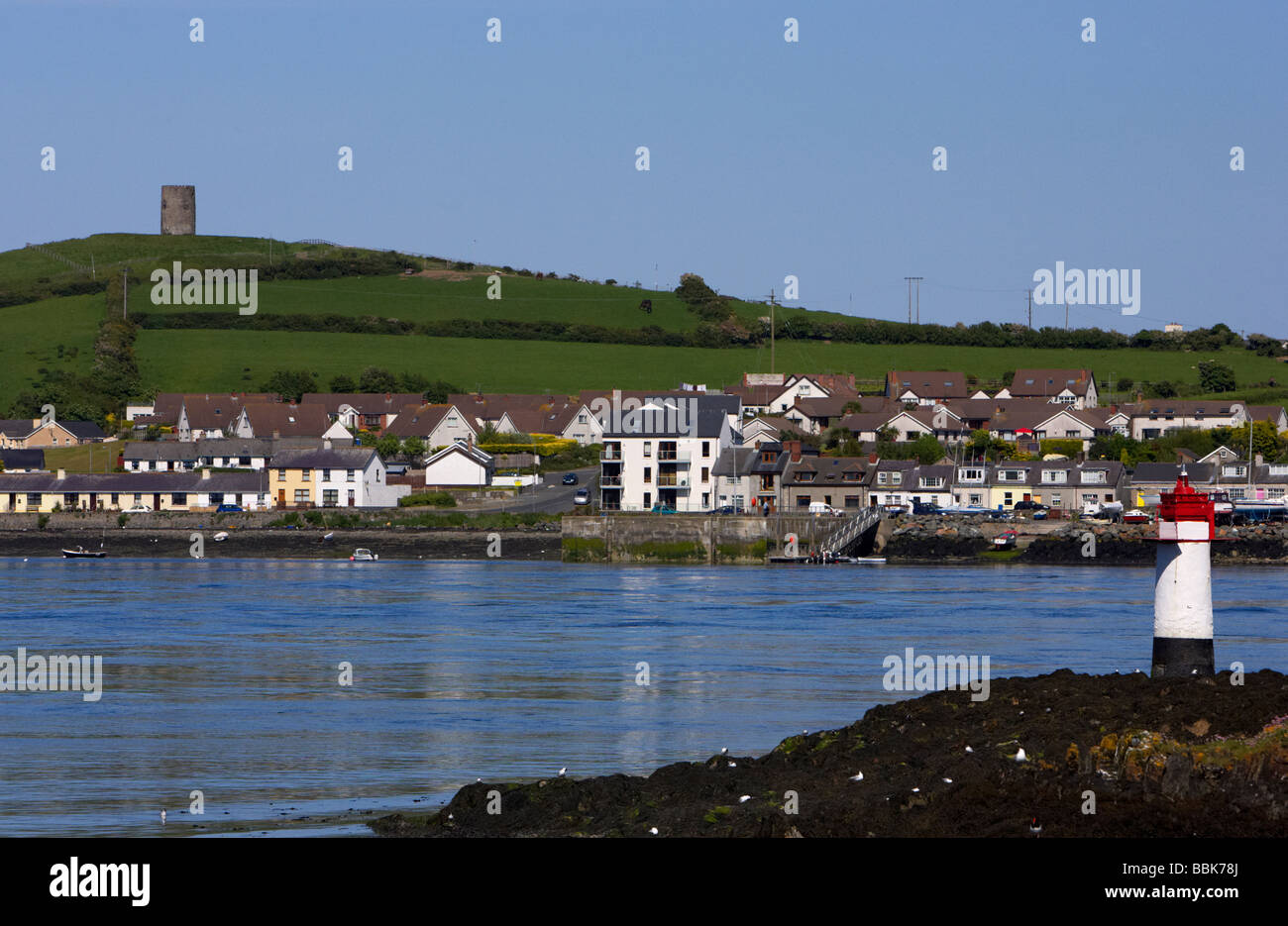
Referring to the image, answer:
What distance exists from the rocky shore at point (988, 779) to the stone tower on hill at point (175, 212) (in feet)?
549

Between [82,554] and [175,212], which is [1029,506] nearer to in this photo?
[82,554]

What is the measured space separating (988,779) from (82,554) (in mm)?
65226

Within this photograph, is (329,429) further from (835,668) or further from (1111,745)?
(1111,745)

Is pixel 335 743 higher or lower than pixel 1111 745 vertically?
lower

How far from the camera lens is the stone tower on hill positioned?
564 feet

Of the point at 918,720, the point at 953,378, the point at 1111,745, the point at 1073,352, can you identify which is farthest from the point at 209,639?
the point at 1073,352

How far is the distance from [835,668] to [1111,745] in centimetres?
1507

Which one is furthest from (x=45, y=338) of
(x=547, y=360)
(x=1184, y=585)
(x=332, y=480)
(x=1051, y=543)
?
(x=1184, y=585)

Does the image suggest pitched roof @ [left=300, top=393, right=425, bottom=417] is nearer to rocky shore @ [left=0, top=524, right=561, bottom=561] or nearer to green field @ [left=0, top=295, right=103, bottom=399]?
green field @ [left=0, top=295, right=103, bottom=399]

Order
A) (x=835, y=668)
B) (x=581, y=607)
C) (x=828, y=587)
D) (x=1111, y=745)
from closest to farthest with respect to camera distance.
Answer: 1. (x=1111, y=745)
2. (x=835, y=668)
3. (x=581, y=607)
4. (x=828, y=587)

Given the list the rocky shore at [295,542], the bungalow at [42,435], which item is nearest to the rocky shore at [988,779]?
the rocky shore at [295,542]

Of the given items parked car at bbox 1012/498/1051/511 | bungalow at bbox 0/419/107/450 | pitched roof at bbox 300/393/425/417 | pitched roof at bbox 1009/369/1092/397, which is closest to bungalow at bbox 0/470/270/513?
bungalow at bbox 0/419/107/450

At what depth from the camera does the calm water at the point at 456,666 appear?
17312 mm

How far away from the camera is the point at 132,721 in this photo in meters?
21.7
